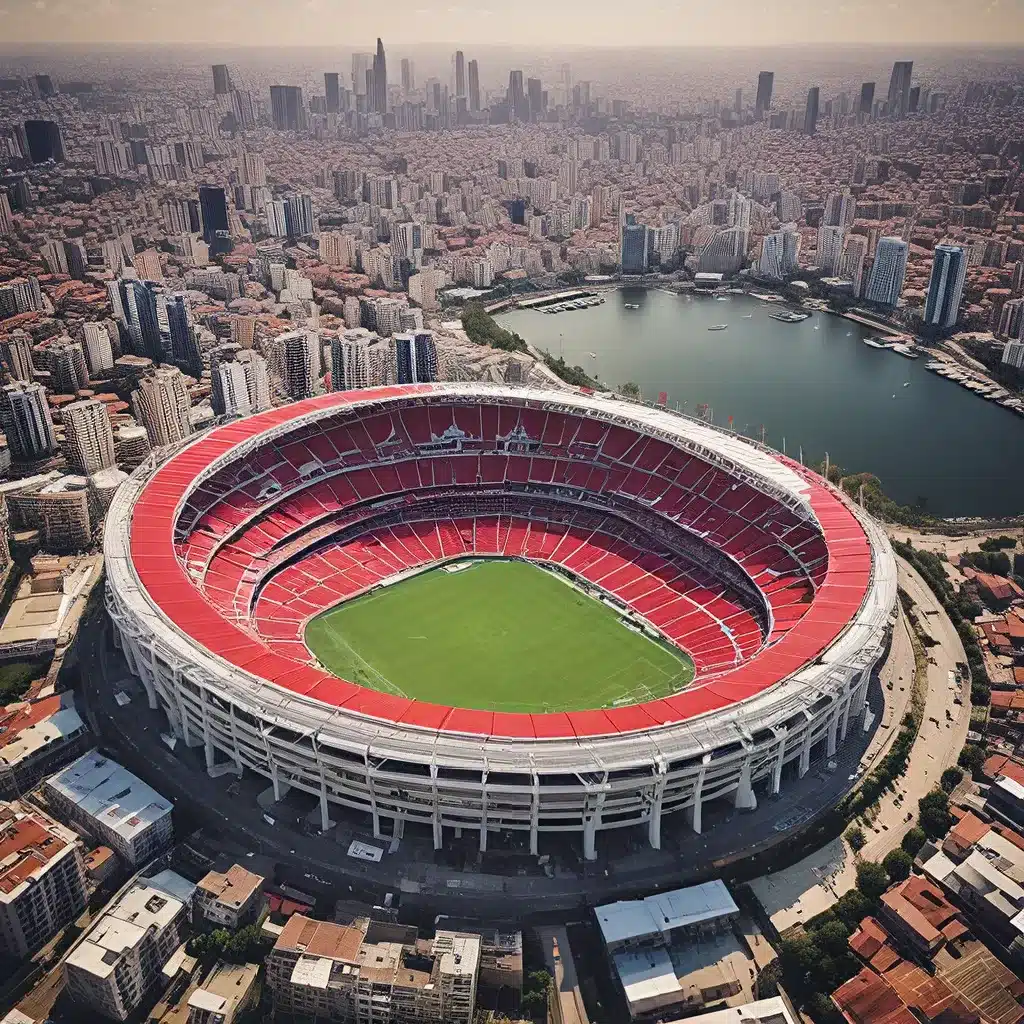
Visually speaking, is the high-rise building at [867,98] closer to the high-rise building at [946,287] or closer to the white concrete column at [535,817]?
the high-rise building at [946,287]

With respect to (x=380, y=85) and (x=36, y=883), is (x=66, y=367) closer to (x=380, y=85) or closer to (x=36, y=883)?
(x=36, y=883)

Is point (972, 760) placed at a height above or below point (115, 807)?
below

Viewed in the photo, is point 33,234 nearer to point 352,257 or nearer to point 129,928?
point 352,257

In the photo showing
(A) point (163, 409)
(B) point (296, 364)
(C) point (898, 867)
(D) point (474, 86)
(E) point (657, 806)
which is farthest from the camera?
(D) point (474, 86)

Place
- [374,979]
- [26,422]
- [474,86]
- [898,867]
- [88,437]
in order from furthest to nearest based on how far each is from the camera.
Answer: [474,86]
[26,422]
[88,437]
[898,867]
[374,979]

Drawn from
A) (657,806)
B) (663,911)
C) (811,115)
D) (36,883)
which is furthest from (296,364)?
(811,115)

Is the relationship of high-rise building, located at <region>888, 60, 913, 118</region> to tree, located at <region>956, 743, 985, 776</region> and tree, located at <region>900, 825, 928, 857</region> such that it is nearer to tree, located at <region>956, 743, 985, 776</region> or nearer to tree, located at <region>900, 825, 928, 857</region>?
tree, located at <region>956, 743, 985, 776</region>
